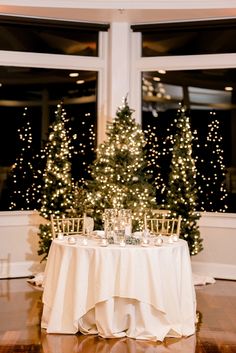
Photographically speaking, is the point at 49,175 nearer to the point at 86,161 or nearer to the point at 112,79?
the point at 86,161

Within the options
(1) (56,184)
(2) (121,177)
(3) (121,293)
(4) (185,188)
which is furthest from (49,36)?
(3) (121,293)

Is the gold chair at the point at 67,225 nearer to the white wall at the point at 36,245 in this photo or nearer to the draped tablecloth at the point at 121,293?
the draped tablecloth at the point at 121,293

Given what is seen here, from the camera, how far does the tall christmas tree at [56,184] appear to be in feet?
25.0

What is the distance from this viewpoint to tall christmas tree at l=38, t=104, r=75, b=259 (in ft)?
25.0

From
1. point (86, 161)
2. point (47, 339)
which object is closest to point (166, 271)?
point (47, 339)

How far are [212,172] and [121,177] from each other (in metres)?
1.79

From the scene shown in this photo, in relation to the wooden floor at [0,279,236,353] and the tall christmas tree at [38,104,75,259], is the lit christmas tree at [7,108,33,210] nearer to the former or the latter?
the tall christmas tree at [38,104,75,259]

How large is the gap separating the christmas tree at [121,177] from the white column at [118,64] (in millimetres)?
909

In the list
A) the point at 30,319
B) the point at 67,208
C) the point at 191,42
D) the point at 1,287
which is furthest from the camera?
the point at 191,42

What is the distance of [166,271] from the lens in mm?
4910

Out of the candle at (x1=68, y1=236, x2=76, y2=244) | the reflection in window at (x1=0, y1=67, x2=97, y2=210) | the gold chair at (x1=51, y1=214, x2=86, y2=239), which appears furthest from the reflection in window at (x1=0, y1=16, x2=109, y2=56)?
the candle at (x1=68, y1=236, x2=76, y2=244)

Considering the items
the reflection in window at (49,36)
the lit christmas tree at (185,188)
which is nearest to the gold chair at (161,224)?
the lit christmas tree at (185,188)

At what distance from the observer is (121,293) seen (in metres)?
4.77

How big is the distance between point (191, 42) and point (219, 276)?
11.6 ft
